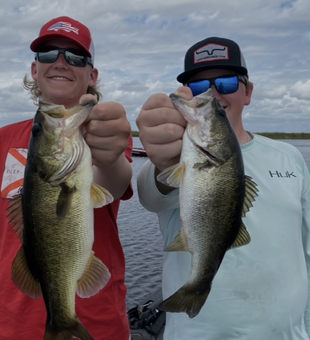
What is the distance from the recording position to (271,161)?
317 centimetres

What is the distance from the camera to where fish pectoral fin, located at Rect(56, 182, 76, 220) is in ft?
7.17

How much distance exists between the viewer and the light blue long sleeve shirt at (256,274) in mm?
2707

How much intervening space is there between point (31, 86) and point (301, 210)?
2.78 m

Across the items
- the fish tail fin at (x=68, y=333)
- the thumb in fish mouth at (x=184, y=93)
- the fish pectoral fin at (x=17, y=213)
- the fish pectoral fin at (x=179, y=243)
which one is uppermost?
the thumb in fish mouth at (x=184, y=93)

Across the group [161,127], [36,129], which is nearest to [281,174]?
[161,127]

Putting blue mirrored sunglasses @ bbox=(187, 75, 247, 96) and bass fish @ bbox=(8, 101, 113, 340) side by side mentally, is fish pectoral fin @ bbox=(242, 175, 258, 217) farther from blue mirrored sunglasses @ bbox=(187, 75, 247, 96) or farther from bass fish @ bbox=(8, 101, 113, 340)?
blue mirrored sunglasses @ bbox=(187, 75, 247, 96)

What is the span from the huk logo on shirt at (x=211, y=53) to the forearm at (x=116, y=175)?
3.36 feet

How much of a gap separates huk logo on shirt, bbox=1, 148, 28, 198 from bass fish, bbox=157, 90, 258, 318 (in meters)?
1.39

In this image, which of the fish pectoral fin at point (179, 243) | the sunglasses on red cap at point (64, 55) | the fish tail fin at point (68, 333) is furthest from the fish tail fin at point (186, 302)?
the sunglasses on red cap at point (64, 55)

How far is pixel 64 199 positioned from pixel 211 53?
1720 millimetres

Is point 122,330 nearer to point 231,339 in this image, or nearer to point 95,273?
point 231,339

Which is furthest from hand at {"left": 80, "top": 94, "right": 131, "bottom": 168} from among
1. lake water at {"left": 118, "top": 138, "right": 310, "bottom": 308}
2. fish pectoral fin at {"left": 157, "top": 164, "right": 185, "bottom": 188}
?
lake water at {"left": 118, "top": 138, "right": 310, "bottom": 308}

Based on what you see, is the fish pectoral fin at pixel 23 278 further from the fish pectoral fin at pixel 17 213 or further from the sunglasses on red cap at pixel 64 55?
the sunglasses on red cap at pixel 64 55

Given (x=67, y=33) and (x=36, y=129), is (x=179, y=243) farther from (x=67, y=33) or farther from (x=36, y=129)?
(x=67, y=33)
